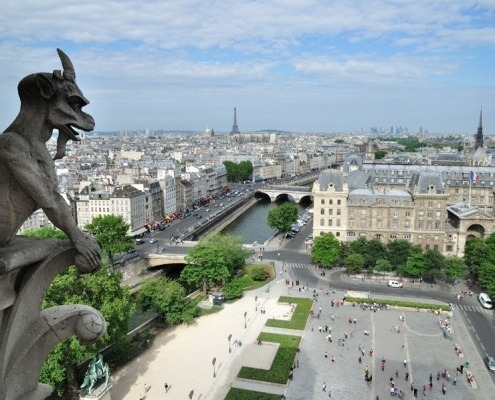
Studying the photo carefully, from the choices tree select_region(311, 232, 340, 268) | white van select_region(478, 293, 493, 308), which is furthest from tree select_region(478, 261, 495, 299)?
tree select_region(311, 232, 340, 268)

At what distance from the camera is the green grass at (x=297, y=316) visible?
4897 cm

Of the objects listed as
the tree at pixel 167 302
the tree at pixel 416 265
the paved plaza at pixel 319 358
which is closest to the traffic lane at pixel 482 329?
the paved plaza at pixel 319 358

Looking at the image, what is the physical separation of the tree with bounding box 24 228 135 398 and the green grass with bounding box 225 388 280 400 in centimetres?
949

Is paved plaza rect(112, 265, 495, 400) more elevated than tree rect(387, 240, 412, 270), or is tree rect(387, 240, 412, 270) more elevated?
tree rect(387, 240, 412, 270)

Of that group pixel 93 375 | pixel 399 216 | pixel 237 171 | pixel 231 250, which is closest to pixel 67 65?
pixel 93 375

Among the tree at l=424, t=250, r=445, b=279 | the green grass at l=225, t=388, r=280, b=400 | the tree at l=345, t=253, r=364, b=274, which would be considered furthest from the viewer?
the tree at l=345, t=253, r=364, b=274

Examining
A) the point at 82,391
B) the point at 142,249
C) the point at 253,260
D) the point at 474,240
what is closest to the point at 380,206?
the point at 474,240

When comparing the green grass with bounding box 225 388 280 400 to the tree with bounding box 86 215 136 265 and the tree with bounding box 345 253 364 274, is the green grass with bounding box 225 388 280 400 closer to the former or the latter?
the tree with bounding box 345 253 364 274

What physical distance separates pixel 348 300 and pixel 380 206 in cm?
2492

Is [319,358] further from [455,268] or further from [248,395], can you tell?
[455,268]

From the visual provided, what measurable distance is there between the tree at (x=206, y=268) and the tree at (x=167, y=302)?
9685 mm

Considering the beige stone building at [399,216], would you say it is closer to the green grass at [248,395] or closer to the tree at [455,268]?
the tree at [455,268]

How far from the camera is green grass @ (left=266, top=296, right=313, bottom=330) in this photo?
4897cm

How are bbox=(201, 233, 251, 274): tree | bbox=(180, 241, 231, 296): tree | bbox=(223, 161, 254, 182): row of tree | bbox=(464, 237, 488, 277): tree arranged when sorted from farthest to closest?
1. bbox=(223, 161, 254, 182): row of tree
2. bbox=(201, 233, 251, 274): tree
3. bbox=(464, 237, 488, 277): tree
4. bbox=(180, 241, 231, 296): tree
